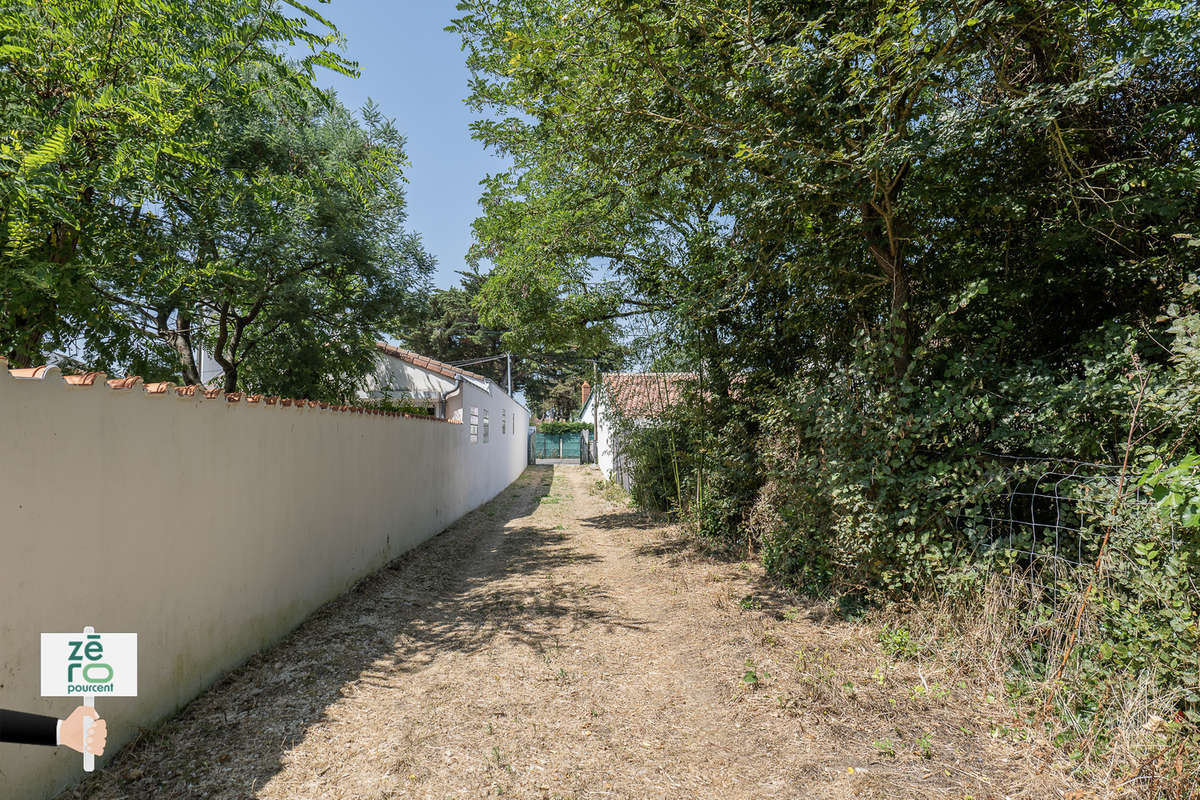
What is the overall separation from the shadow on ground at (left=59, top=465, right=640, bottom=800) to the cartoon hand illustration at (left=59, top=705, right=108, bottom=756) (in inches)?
46.1

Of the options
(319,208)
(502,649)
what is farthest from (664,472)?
(319,208)

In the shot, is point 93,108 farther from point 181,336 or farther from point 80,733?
point 181,336

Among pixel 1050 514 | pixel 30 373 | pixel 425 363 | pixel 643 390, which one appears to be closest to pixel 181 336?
pixel 425 363

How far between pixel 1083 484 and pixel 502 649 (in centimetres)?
383

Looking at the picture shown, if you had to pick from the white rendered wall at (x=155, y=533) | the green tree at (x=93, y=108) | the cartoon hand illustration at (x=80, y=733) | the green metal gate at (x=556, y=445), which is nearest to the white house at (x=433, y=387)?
the white rendered wall at (x=155, y=533)

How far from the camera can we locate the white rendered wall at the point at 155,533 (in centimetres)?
228

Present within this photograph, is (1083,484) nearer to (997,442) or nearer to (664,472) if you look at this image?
(997,442)

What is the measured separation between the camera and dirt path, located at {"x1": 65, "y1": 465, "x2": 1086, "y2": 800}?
2.62m

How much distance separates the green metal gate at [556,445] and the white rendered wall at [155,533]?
28.3 m

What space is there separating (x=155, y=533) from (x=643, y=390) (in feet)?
25.9

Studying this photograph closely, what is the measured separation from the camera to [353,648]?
169 inches

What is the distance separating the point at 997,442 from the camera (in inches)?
143

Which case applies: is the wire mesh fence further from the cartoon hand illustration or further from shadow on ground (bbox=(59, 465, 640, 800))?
the cartoon hand illustration

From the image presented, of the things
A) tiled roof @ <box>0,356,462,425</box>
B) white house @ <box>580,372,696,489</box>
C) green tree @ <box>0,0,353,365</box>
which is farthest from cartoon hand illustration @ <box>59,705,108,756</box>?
white house @ <box>580,372,696,489</box>
